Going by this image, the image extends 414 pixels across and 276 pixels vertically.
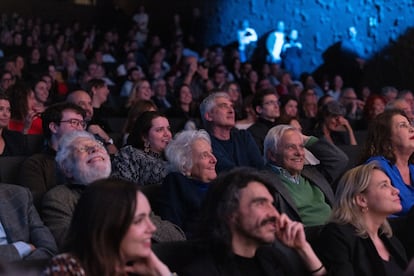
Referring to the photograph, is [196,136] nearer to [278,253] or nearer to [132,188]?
[278,253]

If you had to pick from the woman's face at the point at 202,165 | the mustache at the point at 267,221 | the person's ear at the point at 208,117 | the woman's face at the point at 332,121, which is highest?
the person's ear at the point at 208,117

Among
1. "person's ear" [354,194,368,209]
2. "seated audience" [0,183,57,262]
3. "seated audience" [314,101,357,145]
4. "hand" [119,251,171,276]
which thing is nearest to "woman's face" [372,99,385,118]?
"seated audience" [314,101,357,145]

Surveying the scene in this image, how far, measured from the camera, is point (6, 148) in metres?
4.66

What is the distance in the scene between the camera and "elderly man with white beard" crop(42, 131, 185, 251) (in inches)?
123

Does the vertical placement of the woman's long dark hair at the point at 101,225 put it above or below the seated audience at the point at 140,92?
below

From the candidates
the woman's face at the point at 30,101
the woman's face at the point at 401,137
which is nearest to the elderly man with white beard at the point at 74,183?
the woman's face at the point at 401,137

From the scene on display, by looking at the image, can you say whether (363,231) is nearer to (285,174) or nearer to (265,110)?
(285,174)

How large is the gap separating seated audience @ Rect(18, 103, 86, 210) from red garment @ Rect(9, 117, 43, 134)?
124 centimetres

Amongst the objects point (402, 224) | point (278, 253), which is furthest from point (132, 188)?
point (402, 224)

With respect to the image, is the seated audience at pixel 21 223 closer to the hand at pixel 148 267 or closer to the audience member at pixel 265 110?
the hand at pixel 148 267

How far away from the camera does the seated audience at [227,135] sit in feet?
15.5

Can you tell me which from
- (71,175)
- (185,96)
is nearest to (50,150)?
(71,175)

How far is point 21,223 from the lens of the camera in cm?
303

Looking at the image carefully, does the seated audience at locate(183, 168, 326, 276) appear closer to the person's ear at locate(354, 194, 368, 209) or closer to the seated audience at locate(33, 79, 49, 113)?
the person's ear at locate(354, 194, 368, 209)
